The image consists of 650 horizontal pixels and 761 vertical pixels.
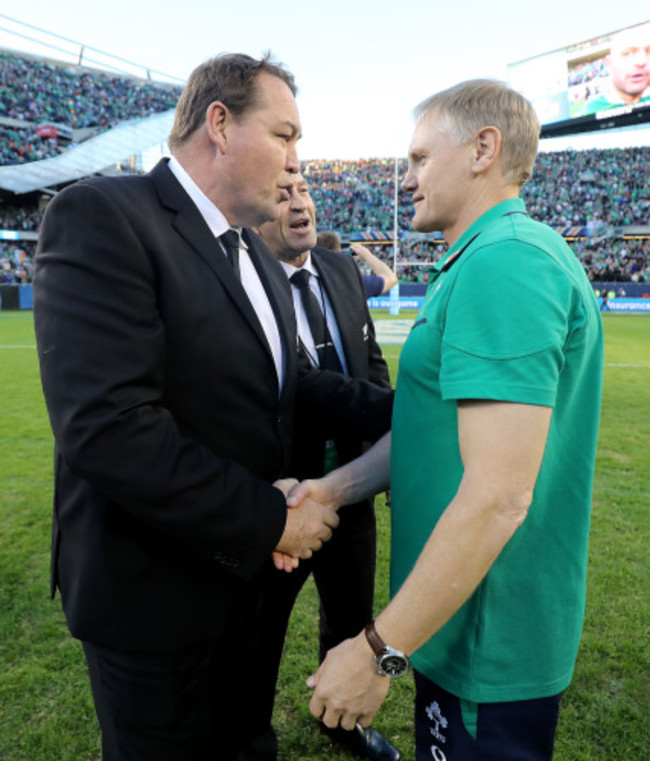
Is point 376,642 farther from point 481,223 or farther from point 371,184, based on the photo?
point 371,184

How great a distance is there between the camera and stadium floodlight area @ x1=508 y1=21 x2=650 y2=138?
39281 millimetres

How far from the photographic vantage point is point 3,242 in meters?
40.6

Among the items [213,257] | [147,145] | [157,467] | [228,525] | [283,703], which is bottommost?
[283,703]

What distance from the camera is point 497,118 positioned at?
1479 mm

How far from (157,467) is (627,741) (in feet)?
8.86

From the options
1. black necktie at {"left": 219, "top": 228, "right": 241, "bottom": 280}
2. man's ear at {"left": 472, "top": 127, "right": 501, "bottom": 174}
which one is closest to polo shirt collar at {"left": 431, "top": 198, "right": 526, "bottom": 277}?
man's ear at {"left": 472, "top": 127, "right": 501, "bottom": 174}

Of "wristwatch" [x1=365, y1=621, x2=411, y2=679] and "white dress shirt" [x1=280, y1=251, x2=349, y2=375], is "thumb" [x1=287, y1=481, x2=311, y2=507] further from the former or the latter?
"white dress shirt" [x1=280, y1=251, x2=349, y2=375]

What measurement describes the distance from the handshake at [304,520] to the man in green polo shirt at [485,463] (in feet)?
0.79

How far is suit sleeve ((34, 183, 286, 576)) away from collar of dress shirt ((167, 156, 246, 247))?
33 cm

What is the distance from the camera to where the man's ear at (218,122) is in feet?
5.70

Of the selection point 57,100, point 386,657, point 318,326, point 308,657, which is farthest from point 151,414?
point 57,100

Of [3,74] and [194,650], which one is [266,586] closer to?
[194,650]

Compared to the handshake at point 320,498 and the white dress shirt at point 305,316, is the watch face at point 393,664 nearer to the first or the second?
the handshake at point 320,498

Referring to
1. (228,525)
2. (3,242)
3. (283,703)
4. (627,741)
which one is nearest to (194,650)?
(228,525)
